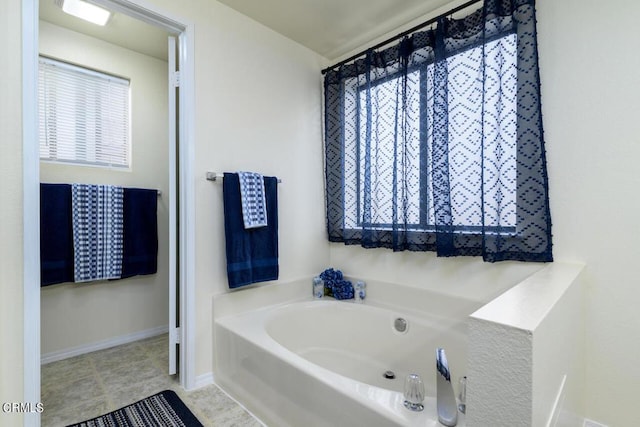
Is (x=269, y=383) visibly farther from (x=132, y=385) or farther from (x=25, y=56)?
(x=25, y=56)

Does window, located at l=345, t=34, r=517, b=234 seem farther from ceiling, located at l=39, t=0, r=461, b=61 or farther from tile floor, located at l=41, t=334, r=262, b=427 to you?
tile floor, located at l=41, t=334, r=262, b=427

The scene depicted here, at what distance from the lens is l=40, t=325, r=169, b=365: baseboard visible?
7.11 ft

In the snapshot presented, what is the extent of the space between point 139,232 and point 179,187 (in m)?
0.98

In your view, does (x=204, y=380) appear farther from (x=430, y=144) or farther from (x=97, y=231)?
(x=430, y=144)

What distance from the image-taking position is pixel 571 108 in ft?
4.73

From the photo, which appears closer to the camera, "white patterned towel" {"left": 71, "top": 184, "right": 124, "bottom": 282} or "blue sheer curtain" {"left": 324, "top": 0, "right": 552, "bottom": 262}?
"blue sheer curtain" {"left": 324, "top": 0, "right": 552, "bottom": 262}

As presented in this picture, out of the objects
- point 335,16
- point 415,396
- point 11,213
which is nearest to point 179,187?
point 11,213

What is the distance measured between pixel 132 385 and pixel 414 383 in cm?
176

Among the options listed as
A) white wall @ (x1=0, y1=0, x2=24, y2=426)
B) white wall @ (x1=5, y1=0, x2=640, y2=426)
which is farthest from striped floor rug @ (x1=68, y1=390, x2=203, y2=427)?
white wall @ (x1=0, y1=0, x2=24, y2=426)

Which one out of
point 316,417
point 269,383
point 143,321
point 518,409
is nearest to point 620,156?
point 518,409

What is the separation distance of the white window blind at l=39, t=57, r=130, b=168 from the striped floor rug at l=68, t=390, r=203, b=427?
1.81 m

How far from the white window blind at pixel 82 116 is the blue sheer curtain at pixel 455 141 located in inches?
76.0

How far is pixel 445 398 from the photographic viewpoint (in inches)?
37.3

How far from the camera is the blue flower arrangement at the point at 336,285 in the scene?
2.26 m
